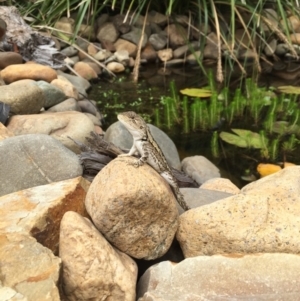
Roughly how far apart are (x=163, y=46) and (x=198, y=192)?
619cm

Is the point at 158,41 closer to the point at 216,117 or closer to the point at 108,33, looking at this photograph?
the point at 108,33

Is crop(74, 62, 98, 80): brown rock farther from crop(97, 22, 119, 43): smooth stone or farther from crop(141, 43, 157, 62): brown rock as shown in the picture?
crop(141, 43, 157, 62): brown rock

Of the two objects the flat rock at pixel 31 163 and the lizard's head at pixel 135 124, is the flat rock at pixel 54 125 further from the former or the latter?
the lizard's head at pixel 135 124

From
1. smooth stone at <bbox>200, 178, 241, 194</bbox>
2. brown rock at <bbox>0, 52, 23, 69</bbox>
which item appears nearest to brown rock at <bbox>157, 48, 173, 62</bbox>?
brown rock at <bbox>0, 52, 23, 69</bbox>

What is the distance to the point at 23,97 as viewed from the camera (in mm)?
5406

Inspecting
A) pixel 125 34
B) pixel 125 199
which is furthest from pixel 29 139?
pixel 125 34

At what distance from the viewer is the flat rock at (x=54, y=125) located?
4.91 metres

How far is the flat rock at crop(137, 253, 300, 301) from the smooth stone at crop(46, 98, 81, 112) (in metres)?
3.41

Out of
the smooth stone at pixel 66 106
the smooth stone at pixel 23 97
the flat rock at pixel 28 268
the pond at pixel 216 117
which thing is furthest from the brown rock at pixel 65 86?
the flat rock at pixel 28 268

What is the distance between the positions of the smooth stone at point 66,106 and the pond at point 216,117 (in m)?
0.59

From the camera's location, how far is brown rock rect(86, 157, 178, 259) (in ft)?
9.72

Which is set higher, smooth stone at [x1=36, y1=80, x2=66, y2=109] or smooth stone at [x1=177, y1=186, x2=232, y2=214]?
smooth stone at [x1=177, y1=186, x2=232, y2=214]

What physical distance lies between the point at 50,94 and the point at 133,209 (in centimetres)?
346

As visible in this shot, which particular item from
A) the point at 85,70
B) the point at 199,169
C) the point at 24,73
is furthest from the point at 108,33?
the point at 199,169
